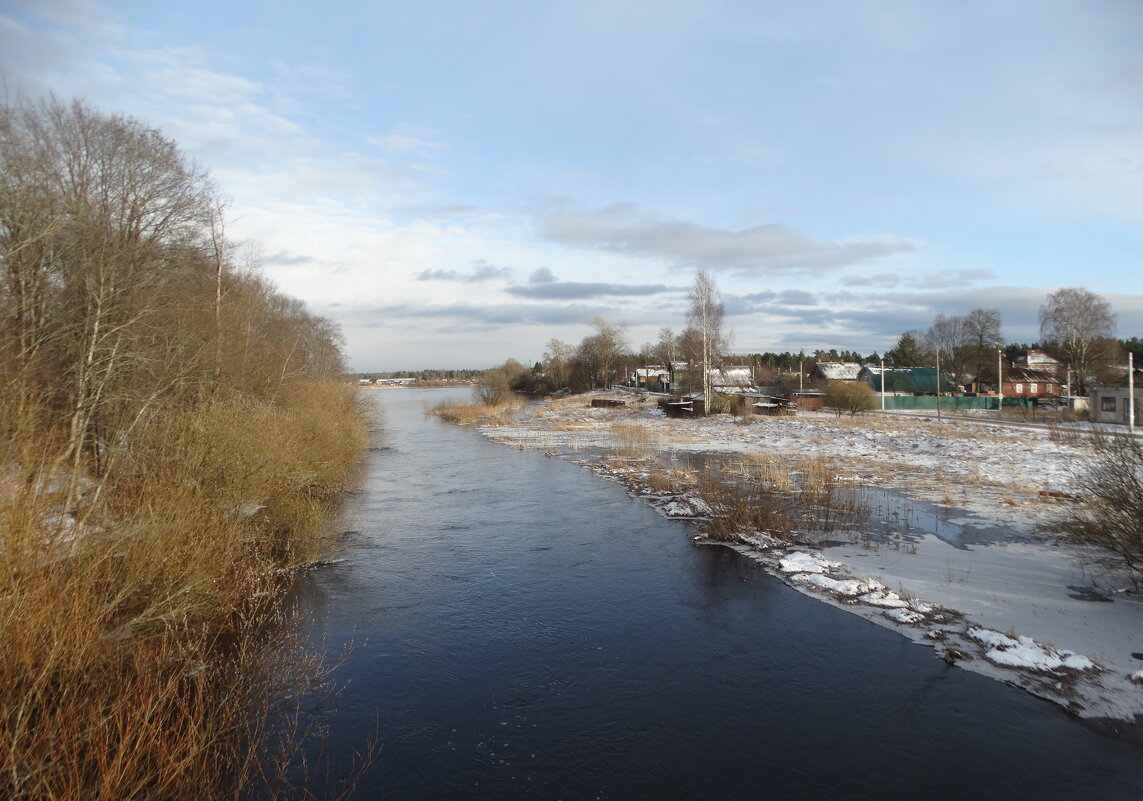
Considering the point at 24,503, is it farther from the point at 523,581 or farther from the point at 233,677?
the point at 523,581

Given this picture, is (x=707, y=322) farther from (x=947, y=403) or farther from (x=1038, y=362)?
(x=1038, y=362)

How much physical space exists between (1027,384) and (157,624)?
86.6 meters

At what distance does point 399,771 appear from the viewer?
6227 mm

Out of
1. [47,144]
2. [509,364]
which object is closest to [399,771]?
[47,144]

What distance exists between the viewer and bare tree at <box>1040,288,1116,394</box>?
199ft

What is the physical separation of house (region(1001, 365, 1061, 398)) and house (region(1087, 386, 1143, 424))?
37.6m

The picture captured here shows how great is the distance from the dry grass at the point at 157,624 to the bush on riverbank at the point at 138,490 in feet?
0.11

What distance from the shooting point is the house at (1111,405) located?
36688mm

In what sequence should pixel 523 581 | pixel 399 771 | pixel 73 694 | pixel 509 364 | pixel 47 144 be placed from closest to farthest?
pixel 73 694 → pixel 399 771 → pixel 523 581 → pixel 47 144 → pixel 509 364

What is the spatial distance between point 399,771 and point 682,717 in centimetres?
286

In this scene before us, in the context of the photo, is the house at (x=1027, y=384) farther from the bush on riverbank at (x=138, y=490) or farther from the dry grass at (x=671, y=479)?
the bush on riverbank at (x=138, y=490)

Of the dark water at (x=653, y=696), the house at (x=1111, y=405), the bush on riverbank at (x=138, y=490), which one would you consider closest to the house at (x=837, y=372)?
the house at (x=1111, y=405)

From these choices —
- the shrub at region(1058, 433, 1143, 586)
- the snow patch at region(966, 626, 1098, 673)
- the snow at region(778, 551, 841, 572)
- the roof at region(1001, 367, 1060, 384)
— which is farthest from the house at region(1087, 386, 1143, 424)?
the roof at region(1001, 367, 1060, 384)

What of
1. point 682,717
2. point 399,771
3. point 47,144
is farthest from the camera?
point 47,144
